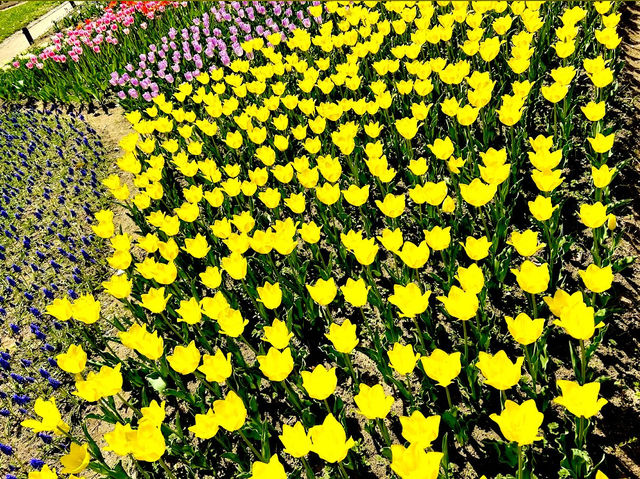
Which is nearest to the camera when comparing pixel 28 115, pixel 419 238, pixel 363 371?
pixel 363 371

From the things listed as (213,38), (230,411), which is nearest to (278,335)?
(230,411)

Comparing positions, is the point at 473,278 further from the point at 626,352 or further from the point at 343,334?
the point at 626,352

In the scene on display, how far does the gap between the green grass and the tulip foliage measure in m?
14.8

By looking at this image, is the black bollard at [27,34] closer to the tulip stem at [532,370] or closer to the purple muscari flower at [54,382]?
the purple muscari flower at [54,382]

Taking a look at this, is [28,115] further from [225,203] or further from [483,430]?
[483,430]

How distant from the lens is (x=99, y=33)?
31.1ft

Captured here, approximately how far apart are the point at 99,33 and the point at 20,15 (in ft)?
38.5

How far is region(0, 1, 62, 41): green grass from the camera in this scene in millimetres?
16688

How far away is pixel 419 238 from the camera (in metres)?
4.09

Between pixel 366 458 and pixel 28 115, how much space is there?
787 cm

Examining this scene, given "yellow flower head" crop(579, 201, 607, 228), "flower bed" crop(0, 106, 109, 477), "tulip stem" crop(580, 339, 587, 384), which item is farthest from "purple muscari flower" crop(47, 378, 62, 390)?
"yellow flower head" crop(579, 201, 607, 228)

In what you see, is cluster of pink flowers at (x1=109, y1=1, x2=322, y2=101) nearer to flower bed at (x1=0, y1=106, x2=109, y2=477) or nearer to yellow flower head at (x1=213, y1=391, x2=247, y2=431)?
flower bed at (x1=0, y1=106, x2=109, y2=477)

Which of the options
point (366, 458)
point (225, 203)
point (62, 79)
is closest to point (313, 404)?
point (366, 458)

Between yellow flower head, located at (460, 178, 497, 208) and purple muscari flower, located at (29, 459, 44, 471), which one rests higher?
yellow flower head, located at (460, 178, 497, 208)
